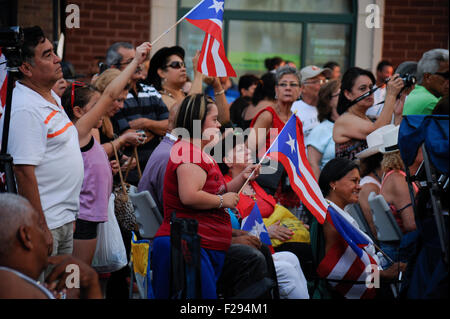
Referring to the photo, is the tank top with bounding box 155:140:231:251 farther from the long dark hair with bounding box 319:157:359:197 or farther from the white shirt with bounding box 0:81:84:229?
the long dark hair with bounding box 319:157:359:197

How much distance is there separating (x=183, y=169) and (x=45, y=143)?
85 cm

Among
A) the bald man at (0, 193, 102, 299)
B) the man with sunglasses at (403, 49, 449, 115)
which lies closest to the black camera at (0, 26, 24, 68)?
the bald man at (0, 193, 102, 299)

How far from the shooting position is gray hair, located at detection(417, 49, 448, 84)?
6.34 metres

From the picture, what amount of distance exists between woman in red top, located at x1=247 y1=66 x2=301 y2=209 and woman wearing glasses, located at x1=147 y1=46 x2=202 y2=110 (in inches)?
32.2

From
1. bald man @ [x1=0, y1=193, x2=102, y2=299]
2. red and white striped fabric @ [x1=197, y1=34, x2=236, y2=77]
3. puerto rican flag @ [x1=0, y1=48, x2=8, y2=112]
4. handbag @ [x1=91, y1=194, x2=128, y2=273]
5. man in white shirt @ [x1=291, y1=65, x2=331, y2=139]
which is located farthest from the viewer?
man in white shirt @ [x1=291, y1=65, x2=331, y2=139]

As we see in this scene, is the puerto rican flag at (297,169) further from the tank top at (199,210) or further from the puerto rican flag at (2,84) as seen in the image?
the puerto rican flag at (2,84)

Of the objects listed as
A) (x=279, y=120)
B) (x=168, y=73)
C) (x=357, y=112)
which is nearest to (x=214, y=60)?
(x=168, y=73)

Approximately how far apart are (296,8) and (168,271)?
7715 millimetres

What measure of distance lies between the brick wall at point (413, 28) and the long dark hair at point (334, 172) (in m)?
5.70

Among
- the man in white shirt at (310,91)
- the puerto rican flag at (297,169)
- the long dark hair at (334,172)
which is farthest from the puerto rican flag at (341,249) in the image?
the man in white shirt at (310,91)

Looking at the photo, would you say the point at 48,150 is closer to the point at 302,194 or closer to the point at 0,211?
the point at 0,211

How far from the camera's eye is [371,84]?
679 cm
